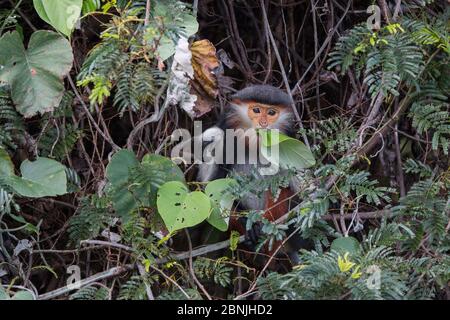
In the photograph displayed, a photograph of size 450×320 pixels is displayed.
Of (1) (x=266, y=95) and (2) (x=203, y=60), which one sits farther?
(1) (x=266, y=95)

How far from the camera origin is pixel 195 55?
159 inches

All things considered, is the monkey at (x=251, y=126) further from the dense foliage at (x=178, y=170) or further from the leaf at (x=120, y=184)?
the leaf at (x=120, y=184)

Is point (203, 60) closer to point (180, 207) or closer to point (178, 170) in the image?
point (178, 170)

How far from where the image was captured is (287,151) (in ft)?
12.2

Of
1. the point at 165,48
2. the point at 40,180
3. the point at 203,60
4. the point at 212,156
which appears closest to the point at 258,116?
the point at 212,156

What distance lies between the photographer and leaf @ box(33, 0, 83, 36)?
347cm

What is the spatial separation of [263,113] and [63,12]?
1415 mm

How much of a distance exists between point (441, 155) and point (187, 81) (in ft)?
5.07

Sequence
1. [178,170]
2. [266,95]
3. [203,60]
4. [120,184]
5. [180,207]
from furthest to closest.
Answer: [266,95] → [203,60] → [178,170] → [120,184] → [180,207]

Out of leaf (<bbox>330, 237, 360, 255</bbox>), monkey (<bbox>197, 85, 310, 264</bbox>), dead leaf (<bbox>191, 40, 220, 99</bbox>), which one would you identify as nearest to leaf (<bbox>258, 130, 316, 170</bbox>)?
leaf (<bbox>330, 237, 360, 255</bbox>)

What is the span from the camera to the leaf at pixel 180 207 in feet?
11.1

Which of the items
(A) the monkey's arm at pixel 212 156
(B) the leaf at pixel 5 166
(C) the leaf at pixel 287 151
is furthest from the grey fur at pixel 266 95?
(B) the leaf at pixel 5 166

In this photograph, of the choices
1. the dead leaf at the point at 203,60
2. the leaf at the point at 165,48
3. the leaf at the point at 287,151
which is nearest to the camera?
the leaf at the point at 165,48

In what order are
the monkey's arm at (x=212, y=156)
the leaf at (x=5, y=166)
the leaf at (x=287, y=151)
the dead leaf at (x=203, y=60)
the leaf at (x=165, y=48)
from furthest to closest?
the monkey's arm at (x=212, y=156), the dead leaf at (x=203, y=60), the leaf at (x=287, y=151), the leaf at (x=5, y=166), the leaf at (x=165, y=48)
